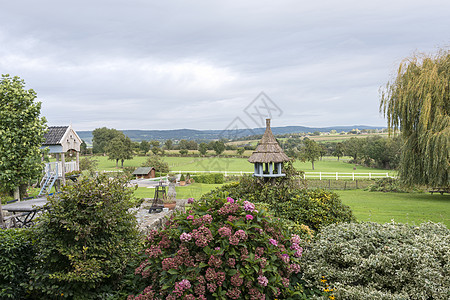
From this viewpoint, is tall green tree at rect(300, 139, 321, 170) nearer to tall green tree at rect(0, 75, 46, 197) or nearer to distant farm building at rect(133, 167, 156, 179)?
distant farm building at rect(133, 167, 156, 179)

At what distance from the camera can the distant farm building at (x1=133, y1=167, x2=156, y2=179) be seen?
28.7 m

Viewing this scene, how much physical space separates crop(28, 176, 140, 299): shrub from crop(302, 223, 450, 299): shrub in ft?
9.11

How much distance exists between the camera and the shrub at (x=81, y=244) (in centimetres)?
384

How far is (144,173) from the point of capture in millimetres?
28672

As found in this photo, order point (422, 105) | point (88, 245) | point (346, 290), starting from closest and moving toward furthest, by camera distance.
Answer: point (346, 290)
point (88, 245)
point (422, 105)

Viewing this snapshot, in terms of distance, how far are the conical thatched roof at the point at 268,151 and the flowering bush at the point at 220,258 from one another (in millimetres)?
4274

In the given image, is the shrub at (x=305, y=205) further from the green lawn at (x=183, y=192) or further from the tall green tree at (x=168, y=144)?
the tall green tree at (x=168, y=144)

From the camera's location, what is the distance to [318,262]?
4.17 m

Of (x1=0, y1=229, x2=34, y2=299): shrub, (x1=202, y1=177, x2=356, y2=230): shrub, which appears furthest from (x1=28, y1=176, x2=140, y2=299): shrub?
(x1=202, y1=177, x2=356, y2=230): shrub

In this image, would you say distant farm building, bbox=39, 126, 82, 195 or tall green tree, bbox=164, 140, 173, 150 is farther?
tall green tree, bbox=164, 140, 173, 150

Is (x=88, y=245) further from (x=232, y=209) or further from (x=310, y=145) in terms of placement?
(x=310, y=145)

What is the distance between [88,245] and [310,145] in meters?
31.7

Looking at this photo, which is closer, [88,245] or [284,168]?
[88,245]

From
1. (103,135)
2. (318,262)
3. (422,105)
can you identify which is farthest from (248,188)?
(103,135)
